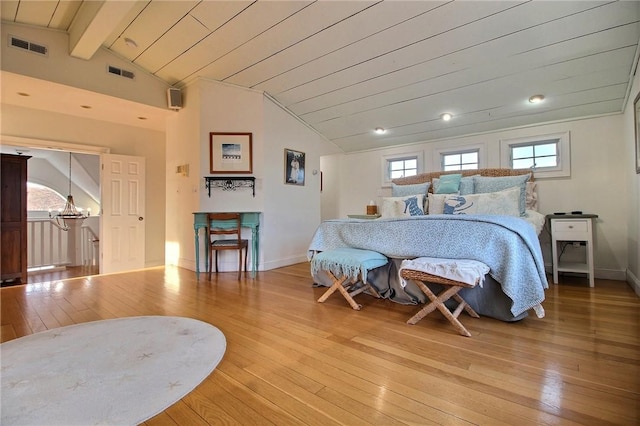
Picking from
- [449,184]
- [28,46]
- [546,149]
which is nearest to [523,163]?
[546,149]

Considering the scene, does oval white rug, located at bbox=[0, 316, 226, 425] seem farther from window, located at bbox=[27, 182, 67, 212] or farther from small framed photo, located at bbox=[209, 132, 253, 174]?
window, located at bbox=[27, 182, 67, 212]

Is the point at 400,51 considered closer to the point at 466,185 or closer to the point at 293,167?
the point at 466,185

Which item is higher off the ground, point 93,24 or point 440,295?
point 93,24

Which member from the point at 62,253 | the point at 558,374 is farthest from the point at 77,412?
the point at 62,253

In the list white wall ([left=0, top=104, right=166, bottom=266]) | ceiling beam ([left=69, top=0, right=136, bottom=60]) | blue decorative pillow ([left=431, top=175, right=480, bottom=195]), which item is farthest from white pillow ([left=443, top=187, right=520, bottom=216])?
white wall ([left=0, top=104, right=166, bottom=266])

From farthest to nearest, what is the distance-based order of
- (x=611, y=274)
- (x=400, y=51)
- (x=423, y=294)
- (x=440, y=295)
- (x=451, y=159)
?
(x=451, y=159)
(x=611, y=274)
(x=400, y=51)
(x=423, y=294)
(x=440, y=295)

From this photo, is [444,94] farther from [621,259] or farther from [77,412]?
[77,412]

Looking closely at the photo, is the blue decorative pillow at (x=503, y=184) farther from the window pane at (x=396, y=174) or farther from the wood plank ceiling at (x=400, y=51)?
the window pane at (x=396, y=174)

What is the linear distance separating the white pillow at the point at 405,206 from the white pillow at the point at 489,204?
371 millimetres

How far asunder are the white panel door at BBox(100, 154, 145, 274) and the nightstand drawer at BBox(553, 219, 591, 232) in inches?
235

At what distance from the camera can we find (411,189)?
14.6ft

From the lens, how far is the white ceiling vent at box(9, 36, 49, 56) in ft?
10.8

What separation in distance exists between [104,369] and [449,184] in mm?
4003

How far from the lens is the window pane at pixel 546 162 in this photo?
3.95 m
